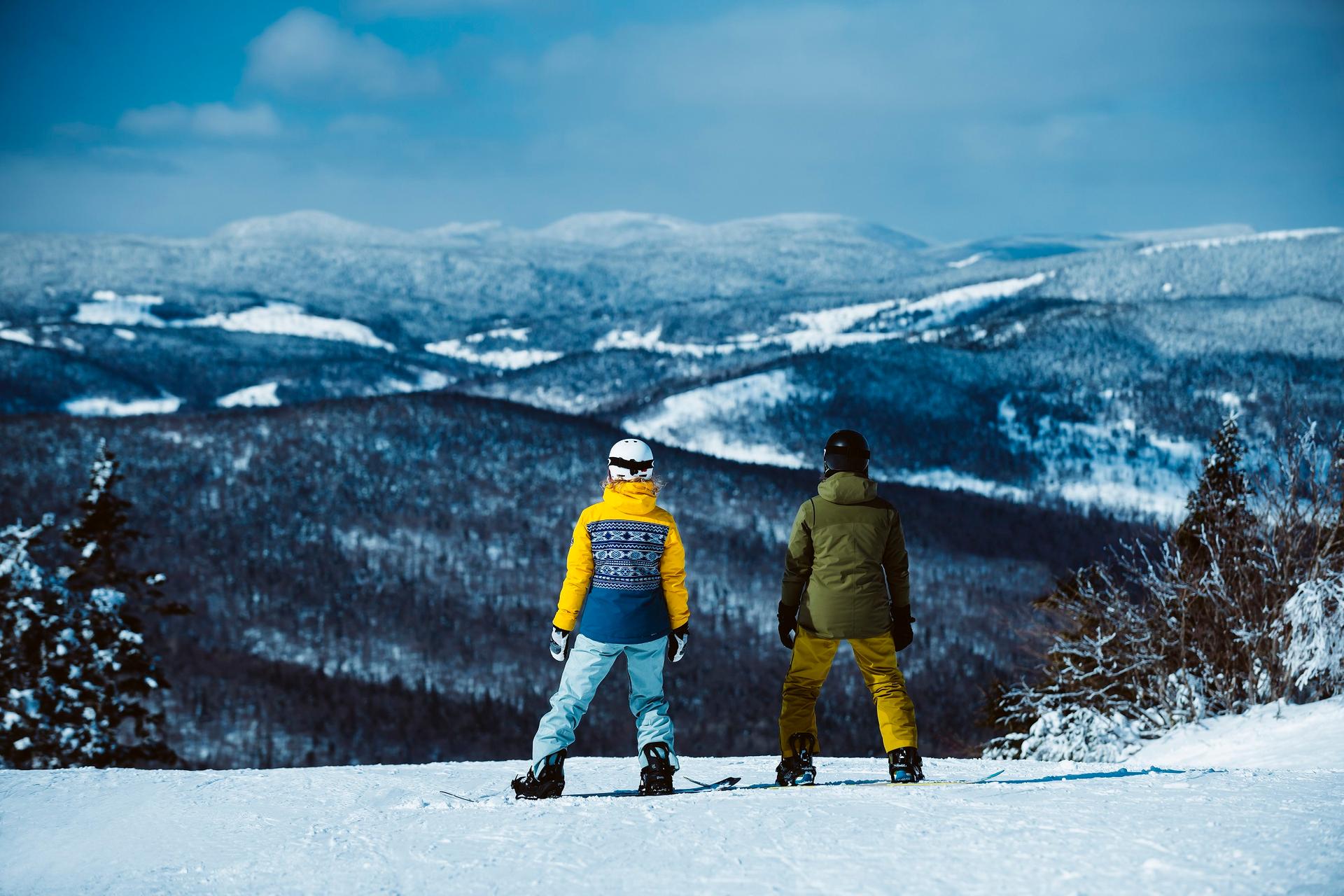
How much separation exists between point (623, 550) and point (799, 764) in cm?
214

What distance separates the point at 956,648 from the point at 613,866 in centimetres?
10123

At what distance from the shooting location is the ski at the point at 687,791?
702 cm

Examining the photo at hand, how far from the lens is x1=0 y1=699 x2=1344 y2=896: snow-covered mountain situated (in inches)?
195

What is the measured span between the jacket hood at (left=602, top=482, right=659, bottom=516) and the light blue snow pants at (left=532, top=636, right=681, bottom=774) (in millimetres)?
849

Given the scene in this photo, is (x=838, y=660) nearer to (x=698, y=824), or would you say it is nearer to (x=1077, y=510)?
(x=1077, y=510)

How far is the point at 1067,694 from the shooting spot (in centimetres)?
1314

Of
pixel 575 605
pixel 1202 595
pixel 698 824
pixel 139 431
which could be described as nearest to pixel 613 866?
pixel 698 824

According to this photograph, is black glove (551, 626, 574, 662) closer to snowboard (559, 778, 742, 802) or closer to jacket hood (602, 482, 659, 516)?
jacket hood (602, 482, 659, 516)

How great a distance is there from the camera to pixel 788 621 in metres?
7.13

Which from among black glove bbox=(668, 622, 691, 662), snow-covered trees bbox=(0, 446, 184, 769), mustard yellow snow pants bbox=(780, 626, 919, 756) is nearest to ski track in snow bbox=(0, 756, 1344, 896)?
mustard yellow snow pants bbox=(780, 626, 919, 756)

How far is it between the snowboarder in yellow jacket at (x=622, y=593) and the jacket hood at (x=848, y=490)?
3.48 ft

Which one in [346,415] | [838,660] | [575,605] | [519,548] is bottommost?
[838,660]

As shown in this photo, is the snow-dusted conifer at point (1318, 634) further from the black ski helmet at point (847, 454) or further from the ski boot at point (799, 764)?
the black ski helmet at point (847, 454)

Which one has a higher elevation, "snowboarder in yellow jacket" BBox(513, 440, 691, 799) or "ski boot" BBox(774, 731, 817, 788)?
"snowboarder in yellow jacket" BBox(513, 440, 691, 799)
